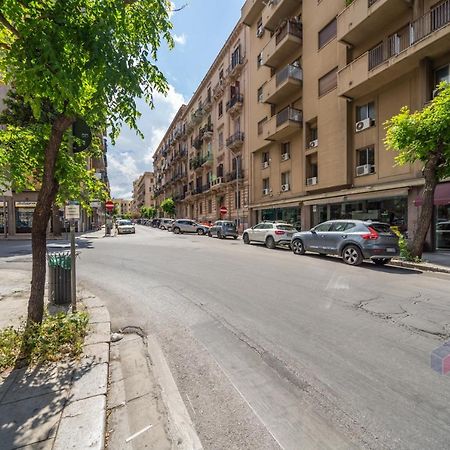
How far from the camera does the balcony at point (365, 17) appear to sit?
1444cm

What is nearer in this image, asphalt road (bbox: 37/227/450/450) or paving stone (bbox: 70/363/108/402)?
asphalt road (bbox: 37/227/450/450)

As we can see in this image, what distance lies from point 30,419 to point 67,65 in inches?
122

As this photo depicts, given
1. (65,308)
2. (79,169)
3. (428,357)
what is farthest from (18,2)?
(428,357)

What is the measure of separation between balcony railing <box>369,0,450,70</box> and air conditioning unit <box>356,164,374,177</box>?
16.5 feet

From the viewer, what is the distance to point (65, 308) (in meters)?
5.39

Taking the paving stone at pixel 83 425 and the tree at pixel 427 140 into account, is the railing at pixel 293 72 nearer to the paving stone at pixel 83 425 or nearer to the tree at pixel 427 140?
the tree at pixel 427 140

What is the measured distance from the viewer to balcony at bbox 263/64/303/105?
2186 cm

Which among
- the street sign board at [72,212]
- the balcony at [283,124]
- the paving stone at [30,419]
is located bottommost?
the paving stone at [30,419]

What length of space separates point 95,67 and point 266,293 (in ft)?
16.9

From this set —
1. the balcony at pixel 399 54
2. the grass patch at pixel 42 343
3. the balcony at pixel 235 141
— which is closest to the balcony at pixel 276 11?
the balcony at pixel 235 141

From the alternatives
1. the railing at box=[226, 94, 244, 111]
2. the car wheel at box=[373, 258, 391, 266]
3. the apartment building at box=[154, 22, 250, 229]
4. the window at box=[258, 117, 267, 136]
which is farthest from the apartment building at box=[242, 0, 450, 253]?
the car wheel at box=[373, 258, 391, 266]

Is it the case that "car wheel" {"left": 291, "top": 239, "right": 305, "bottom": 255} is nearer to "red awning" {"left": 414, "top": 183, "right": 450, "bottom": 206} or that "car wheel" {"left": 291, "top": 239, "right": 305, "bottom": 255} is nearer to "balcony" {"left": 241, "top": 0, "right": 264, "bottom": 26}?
"red awning" {"left": 414, "top": 183, "right": 450, "bottom": 206}

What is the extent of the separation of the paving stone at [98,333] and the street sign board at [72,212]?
172cm

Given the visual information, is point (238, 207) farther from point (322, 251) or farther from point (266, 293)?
point (266, 293)
